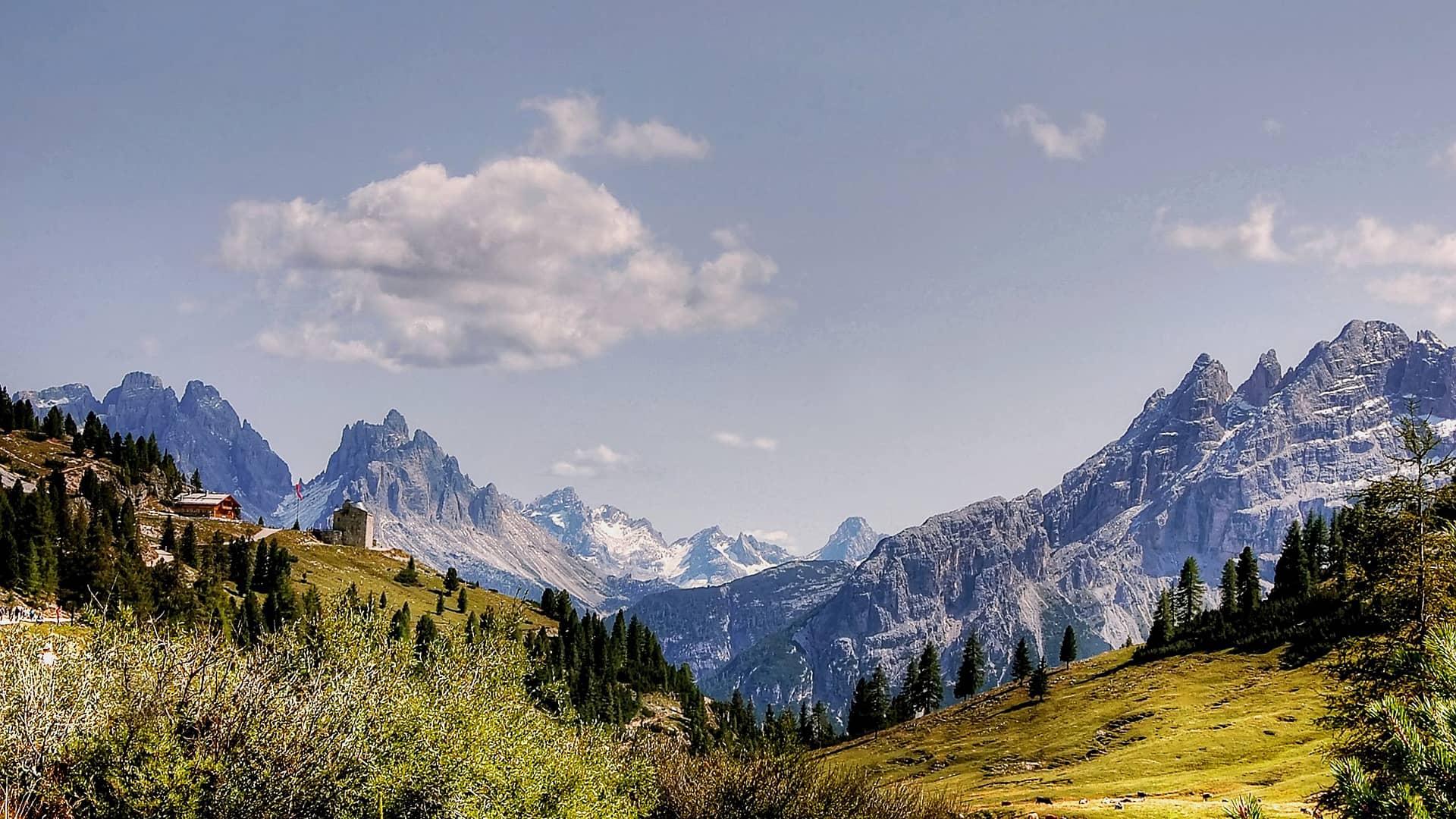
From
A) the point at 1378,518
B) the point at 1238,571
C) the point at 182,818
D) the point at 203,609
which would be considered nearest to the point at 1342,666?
the point at 1378,518

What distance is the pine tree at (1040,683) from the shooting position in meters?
145

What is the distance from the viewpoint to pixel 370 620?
5644cm

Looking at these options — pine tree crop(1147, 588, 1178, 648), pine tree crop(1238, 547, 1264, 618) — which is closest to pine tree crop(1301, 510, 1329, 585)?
pine tree crop(1238, 547, 1264, 618)

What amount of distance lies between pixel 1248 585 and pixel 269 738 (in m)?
161

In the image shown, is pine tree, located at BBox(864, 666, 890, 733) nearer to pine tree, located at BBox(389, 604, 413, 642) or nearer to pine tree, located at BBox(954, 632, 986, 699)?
pine tree, located at BBox(954, 632, 986, 699)

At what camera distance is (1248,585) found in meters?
159

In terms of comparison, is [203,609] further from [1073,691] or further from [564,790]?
[1073,691]

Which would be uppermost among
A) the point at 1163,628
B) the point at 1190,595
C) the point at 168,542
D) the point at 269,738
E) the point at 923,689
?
the point at 168,542

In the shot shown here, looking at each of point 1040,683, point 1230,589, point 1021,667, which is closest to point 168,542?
point 1040,683

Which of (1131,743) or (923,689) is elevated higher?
(1131,743)

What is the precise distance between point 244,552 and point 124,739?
14316 cm

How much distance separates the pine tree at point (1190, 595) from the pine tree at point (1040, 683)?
3995cm

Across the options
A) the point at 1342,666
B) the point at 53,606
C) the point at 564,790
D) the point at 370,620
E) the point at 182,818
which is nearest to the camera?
the point at 182,818

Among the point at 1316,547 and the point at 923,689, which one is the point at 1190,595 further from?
the point at 923,689
